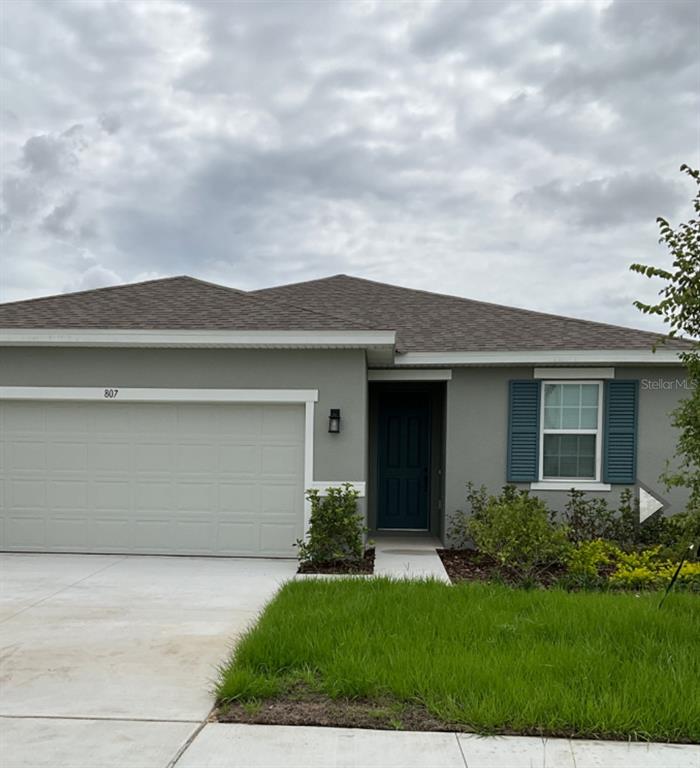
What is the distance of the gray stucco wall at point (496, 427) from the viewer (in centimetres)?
1109

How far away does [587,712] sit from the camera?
4449 millimetres

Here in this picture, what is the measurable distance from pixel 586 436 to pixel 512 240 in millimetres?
8875

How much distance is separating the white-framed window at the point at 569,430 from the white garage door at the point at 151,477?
389cm

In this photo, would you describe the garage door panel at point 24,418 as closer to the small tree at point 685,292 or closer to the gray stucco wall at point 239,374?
the gray stucco wall at point 239,374

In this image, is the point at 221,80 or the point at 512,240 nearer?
the point at 221,80

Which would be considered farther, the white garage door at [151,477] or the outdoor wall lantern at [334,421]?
the white garage door at [151,477]

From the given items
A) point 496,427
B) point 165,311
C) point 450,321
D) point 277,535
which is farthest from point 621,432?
point 165,311

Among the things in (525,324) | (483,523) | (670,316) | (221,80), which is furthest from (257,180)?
(670,316)

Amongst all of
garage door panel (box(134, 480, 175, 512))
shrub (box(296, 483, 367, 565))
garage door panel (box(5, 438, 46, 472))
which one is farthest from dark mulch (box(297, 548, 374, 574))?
garage door panel (box(5, 438, 46, 472))

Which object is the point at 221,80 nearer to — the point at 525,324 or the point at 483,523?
the point at 525,324

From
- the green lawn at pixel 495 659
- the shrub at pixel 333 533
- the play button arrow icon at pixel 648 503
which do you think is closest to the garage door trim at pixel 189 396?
the shrub at pixel 333 533

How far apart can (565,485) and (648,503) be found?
4.13 feet

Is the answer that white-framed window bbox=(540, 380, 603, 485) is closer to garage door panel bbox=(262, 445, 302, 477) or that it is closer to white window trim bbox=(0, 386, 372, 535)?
white window trim bbox=(0, 386, 372, 535)

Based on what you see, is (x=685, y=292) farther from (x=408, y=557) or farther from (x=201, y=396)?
(x=201, y=396)
